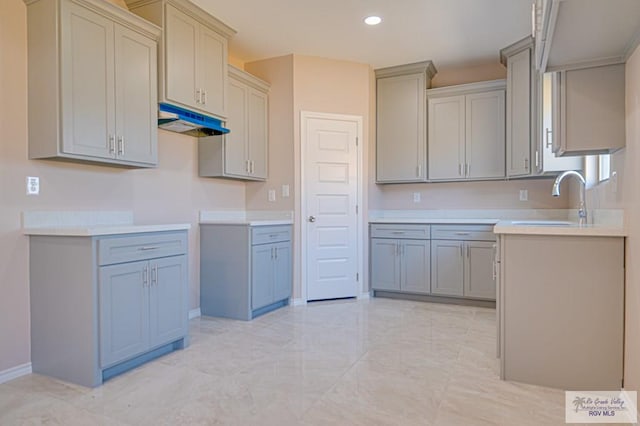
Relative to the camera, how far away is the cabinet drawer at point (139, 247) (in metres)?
2.27

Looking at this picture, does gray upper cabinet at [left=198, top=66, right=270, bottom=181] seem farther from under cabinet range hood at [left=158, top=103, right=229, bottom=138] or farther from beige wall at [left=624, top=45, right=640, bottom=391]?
beige wall at [left=624, top=45, right=640, bottom=391]

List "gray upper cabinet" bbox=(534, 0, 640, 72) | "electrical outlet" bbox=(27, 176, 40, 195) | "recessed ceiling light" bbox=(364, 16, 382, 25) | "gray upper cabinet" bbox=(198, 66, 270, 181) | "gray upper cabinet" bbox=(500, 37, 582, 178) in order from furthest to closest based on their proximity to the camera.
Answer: "gray upper cabinet" bbox=(198, 66, 270, 181) < "gray upper cabinet" bbox=(500, 37, 582, 178) < "recessed ceiling light" bbox=(364, 16, 382, 25) < "electrical outlet" bbox=(27, 176, 40, 195) < "gray upper cabinet" bbox=(534, 0, 640, 72)

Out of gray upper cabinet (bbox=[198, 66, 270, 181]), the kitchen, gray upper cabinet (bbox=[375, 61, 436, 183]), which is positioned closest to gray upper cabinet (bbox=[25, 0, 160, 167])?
the kitchen

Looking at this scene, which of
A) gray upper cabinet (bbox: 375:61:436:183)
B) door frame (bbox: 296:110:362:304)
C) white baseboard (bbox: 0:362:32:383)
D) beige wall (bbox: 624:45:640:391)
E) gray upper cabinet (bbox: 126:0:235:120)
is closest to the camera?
beige wall (bbox: 624:45:640:391)

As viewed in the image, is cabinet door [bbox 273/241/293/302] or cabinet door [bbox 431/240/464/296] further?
cabinet door [bbox 431/240/464/296]

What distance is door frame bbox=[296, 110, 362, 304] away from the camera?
4168mm

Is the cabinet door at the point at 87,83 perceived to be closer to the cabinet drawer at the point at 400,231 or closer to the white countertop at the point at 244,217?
the white countertop at the point at 244,217

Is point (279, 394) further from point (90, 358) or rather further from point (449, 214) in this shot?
point (449, 214)

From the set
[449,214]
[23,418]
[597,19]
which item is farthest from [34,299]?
[449,214]

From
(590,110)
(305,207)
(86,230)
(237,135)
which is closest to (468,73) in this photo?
(305,207)

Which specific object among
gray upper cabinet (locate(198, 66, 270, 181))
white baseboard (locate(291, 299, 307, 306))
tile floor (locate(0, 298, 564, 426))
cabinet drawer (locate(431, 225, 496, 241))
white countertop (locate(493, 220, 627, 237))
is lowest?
tile floor (locate(0, 298, 564, 426))

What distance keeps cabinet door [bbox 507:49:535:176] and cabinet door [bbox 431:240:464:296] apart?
97 centimetres

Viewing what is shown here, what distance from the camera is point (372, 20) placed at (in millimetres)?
3430

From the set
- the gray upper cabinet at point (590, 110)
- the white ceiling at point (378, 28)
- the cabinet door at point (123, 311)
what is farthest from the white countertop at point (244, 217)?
the gray upper cabinet at point (590, 110)
